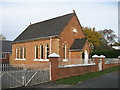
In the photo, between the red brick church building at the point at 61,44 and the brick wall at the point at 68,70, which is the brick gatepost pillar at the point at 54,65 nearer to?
the brick wall at the point at 68,70

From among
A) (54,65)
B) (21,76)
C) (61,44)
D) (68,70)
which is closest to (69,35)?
(61,44)

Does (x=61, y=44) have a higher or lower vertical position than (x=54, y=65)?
higher

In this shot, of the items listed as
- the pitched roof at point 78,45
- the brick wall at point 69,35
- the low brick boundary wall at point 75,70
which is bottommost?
the low brick boundary wall at point 75,70

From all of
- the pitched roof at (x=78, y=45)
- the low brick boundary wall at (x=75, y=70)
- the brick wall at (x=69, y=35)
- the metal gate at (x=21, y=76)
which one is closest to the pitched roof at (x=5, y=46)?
the brick wall at (x=69, y=35)

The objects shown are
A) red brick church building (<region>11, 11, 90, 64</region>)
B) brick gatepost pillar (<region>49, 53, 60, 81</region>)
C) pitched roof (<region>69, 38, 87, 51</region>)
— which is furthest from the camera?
pitched roof (<region>69, 38, 87, 51</region>)

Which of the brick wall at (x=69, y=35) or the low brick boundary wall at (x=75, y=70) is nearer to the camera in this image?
the low brick boundary wall at (x=75, y=70)

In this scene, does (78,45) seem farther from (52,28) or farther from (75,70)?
(75,70)

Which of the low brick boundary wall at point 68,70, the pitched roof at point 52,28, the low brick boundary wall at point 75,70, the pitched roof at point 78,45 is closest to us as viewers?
the low brick boundary wall at point 68,70

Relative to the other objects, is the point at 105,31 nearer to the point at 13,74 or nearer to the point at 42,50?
the point at 42,50

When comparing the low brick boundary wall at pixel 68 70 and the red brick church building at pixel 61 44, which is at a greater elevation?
the red brick church building at pixel 61 44

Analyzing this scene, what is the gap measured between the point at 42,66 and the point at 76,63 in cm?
625

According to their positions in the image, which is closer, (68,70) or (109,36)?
(68,70)

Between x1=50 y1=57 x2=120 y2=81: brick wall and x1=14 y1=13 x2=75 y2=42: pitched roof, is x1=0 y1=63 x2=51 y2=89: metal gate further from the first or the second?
x1=14 y1=13 x2=75 y2=42: pitched roof

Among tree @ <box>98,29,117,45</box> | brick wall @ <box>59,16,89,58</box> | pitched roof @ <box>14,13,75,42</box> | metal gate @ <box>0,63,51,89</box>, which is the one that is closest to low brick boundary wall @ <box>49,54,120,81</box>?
metal gate @ <box>0,63,51,89</box>
